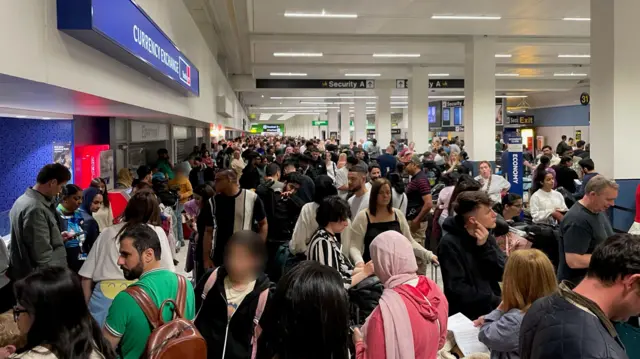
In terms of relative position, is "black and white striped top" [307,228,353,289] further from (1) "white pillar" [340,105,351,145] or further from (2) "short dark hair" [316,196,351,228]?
(1) "white pillar" [340,105,351,145]

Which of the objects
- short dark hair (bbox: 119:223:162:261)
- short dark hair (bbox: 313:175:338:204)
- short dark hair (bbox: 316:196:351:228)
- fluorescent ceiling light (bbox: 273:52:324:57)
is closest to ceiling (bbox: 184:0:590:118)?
fluorescent ceiling light (bbox: 273:52:324:57)

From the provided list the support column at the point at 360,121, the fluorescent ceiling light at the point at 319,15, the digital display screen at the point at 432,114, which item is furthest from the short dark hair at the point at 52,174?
the support column at the point at 360,121

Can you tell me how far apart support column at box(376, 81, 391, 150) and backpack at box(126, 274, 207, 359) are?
73.9 feet

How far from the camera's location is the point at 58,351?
1927mm

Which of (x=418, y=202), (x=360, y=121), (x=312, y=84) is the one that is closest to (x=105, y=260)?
(x=418, y=202)

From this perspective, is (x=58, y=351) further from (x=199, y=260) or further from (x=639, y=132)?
(x=639, y=132)

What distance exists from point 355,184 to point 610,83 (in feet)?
14.9

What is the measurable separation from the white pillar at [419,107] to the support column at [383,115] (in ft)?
14.1

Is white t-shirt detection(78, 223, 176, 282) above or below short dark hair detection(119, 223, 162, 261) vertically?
below

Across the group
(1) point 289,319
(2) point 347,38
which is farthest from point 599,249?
(2) point 347,38

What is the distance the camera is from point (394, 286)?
8.21ft

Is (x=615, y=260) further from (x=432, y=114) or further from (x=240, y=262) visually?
(x=432, y=114)

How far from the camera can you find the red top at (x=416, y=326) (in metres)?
2.34

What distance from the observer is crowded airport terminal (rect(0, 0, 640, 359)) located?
198 centimetres
